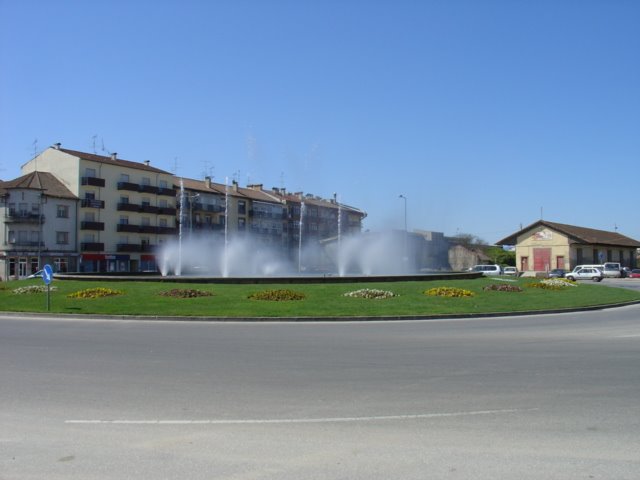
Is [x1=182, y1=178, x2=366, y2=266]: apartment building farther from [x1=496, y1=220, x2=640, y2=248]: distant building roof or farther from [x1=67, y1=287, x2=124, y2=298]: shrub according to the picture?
[x1=67, y1=287, x2=124, y2=298]: shrub

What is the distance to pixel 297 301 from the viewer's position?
26.2 meters

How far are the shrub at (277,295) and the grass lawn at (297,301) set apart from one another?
395mm

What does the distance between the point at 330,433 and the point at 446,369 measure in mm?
4481

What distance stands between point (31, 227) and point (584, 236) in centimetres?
6613

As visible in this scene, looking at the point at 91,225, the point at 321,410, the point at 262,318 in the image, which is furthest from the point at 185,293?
the point at 91,225

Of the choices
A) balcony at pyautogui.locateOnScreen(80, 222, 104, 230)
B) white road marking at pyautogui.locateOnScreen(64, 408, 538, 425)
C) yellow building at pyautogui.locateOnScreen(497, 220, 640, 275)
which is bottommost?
white road marking at pyautogui.locateOnScreen(64, 408, 538, 425)

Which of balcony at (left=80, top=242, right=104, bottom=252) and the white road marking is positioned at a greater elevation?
balcony at (left=80, top=242, right=104, bottom=252)

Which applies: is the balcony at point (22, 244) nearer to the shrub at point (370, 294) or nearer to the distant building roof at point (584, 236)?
the shrub at point (370, 294)

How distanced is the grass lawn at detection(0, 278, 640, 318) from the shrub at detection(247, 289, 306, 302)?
1.30ft

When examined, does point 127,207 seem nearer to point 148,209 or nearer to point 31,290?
point 148,209

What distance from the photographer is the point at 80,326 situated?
19.7 meters

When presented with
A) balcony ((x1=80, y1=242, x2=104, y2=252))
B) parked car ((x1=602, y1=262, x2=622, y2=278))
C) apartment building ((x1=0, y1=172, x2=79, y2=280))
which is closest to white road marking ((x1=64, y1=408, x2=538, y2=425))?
apartment building ((x1=0, y1=172, x2=79, y2=280))

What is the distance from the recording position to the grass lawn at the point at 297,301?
23.7 m

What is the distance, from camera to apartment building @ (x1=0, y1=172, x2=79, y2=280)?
69375 millimetres
